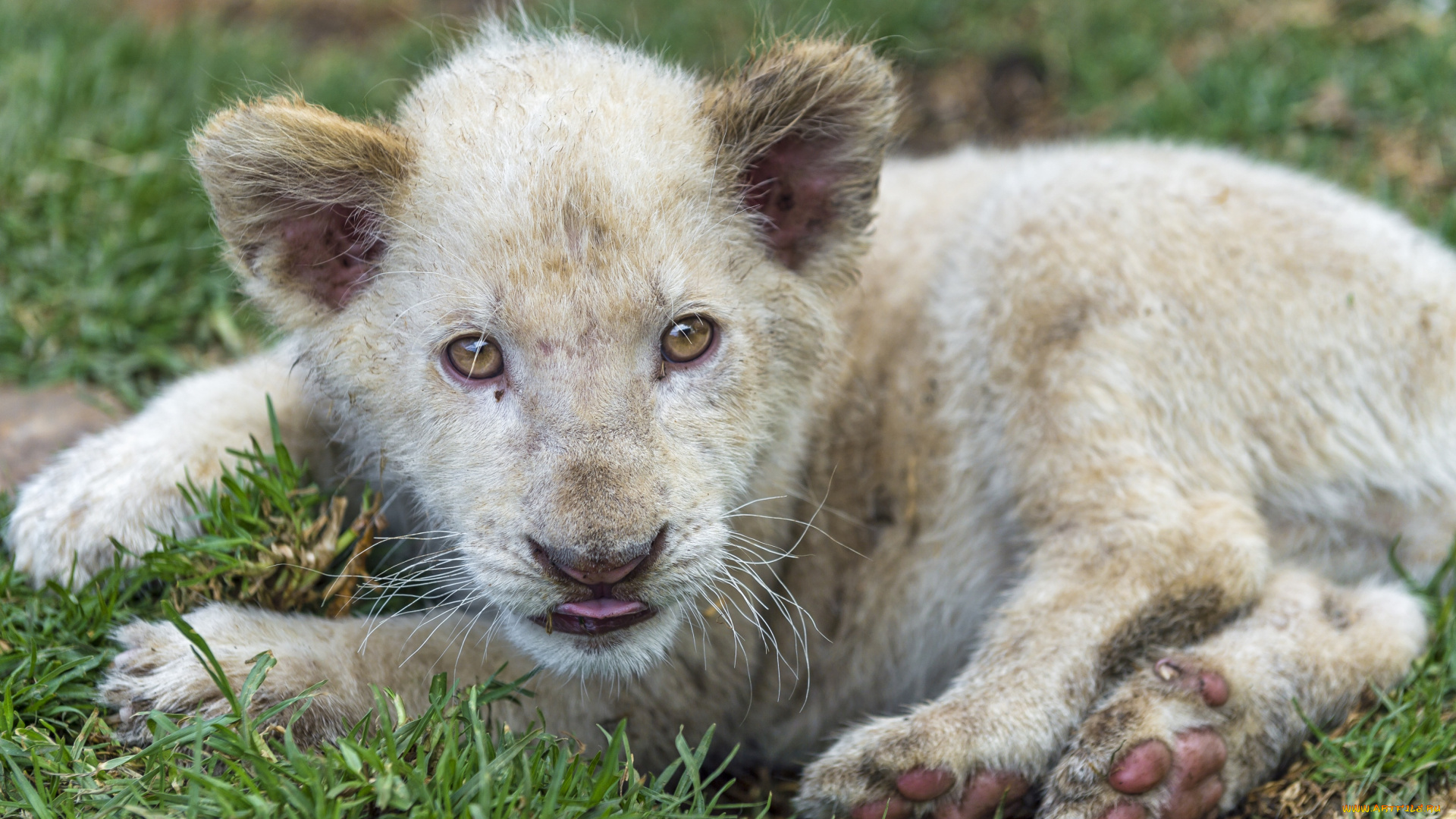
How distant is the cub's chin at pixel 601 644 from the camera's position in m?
2.95

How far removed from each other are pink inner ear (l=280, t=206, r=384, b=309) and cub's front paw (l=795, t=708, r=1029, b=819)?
6.43ft

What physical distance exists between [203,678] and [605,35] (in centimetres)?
391

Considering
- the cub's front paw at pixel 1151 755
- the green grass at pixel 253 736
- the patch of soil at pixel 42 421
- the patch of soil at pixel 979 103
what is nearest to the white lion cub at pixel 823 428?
the cub's front paw at pixel 1151 755

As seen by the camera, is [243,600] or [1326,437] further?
[1326,437]

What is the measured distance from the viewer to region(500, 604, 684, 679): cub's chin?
9.68 feet

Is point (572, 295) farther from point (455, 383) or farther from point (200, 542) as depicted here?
point (200, 542)

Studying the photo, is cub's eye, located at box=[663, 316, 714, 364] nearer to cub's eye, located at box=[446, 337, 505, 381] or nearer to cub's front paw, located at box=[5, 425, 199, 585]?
cub's eye, located at box=[446, 337, 505, 381]

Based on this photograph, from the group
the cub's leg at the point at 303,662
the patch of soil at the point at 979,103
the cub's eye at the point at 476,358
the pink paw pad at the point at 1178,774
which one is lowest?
the pink paw pad at the point at 1178,774

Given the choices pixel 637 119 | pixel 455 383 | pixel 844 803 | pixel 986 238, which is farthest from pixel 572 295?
pixel 986 238

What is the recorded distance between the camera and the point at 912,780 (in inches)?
127

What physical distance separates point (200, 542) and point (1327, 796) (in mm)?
3330

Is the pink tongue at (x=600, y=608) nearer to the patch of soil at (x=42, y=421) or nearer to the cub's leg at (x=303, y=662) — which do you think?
the cub's leg at (x=303, y=662)

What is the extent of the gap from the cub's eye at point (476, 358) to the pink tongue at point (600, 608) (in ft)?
2.09

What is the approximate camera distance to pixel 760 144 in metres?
3.39
